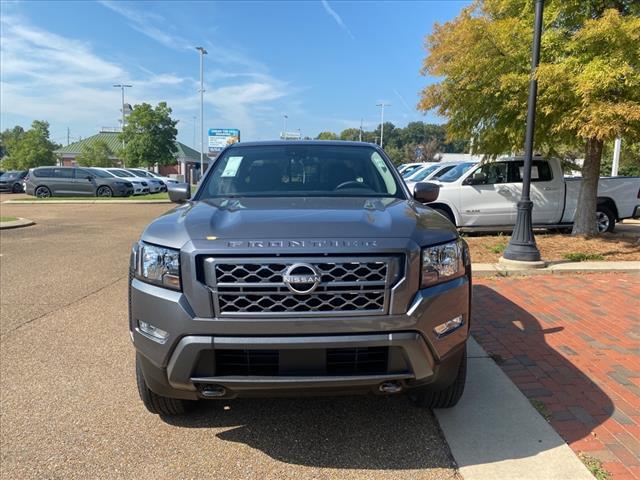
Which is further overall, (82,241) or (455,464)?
(82,241)

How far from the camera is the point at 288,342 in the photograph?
93.0 inches

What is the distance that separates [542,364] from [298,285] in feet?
8.06

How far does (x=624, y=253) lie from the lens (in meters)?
8.20

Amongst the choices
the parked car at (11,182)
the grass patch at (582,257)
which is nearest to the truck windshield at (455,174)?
the grass patch at (582,257)

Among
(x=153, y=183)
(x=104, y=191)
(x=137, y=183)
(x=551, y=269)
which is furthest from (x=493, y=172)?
(x=153, y=183)

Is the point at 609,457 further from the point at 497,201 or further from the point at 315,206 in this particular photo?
the point at 497,201

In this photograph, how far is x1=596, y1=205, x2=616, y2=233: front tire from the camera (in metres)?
10.6

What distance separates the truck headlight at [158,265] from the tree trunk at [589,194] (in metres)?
8.71

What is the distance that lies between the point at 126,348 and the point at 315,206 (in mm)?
2408

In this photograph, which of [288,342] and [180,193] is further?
[180,193]

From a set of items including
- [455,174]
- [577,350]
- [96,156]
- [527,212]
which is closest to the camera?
[577,350]

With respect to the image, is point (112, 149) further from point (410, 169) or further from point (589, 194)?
point (589, 194)

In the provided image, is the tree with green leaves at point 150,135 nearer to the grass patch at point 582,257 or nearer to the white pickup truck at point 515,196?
the white pickup truck at point 515,196

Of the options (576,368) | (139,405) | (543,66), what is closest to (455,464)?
(576,368)
